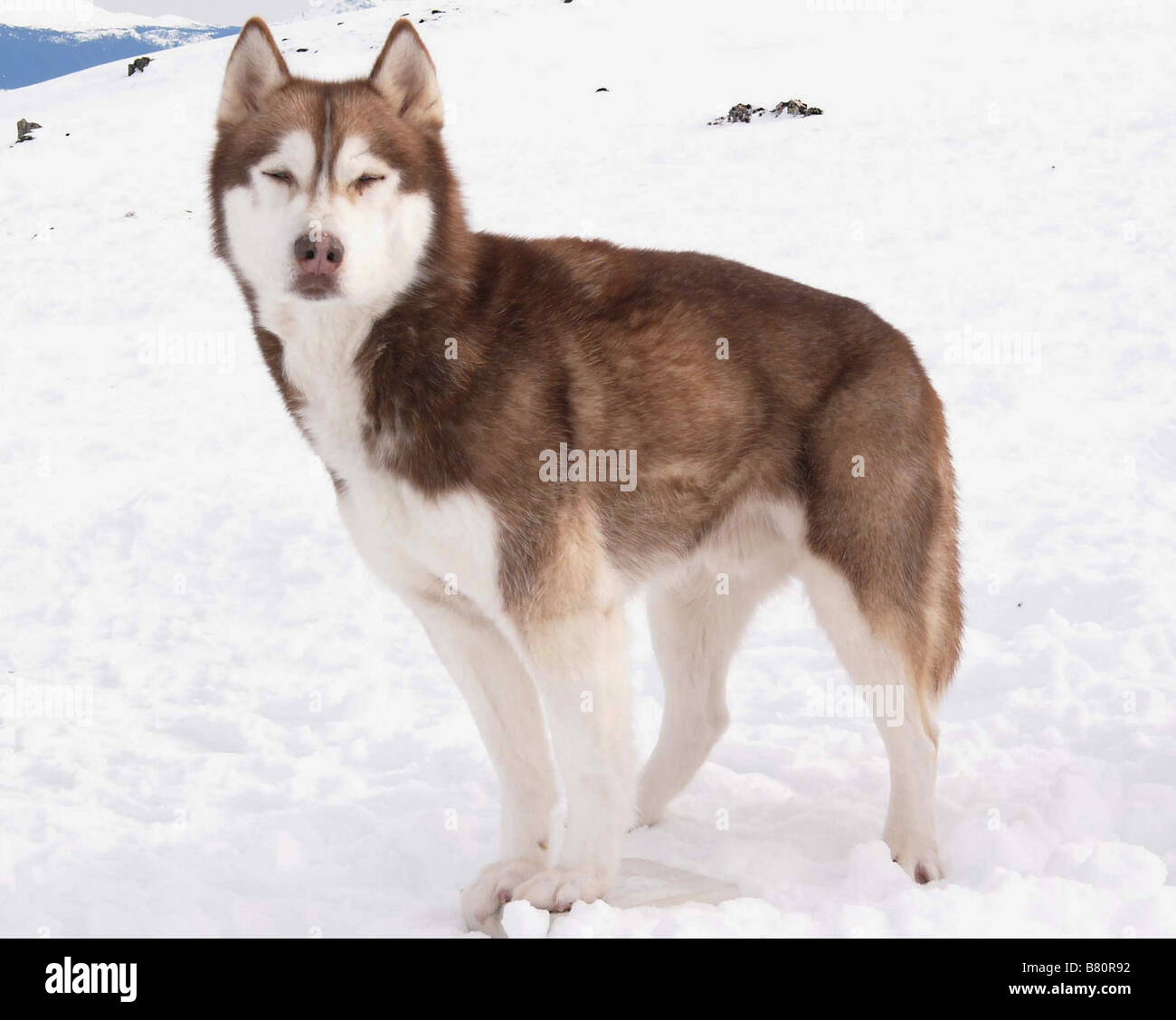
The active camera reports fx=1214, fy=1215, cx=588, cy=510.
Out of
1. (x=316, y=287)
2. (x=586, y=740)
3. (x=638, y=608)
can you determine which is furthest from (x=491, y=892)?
(x=638, y=608)

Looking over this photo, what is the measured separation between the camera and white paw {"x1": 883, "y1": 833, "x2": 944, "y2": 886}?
453cm

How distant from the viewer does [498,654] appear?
4305 millimetres

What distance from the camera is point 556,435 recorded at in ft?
12.9

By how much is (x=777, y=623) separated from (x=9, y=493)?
20.8ft

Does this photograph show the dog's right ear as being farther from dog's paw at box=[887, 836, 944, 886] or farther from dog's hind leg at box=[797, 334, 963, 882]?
dog's paw at box=[887, 836, 944, 886]

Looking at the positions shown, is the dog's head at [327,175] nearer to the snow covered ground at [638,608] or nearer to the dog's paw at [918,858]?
the snow covered ground at [638,608]

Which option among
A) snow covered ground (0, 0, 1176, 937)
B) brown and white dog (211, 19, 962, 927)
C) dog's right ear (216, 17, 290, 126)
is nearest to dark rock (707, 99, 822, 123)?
snow covered ground (0, 0, 1176, 937)

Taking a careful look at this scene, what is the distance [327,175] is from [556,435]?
106 centimetres

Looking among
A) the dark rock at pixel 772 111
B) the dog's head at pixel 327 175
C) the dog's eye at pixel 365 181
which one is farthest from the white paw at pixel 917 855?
the dark rock at pixel 772 111

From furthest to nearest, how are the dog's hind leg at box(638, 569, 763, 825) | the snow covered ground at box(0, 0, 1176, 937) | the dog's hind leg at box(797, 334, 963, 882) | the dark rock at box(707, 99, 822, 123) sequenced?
the dark rock at box(707, 99, 822, 123), the dog's hind leg at box(638, 569, 763, 825), the snow covered ground at box(0, 0, 1176, 937), the dog's hind leg at box(797, 334, 963, 882)

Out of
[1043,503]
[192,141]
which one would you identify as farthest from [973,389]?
[192,141]

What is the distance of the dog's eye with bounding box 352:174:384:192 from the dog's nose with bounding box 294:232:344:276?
225 millimetres

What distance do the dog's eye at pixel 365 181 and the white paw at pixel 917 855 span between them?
3055 mm

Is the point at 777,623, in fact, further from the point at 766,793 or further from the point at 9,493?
the point at 9,493
